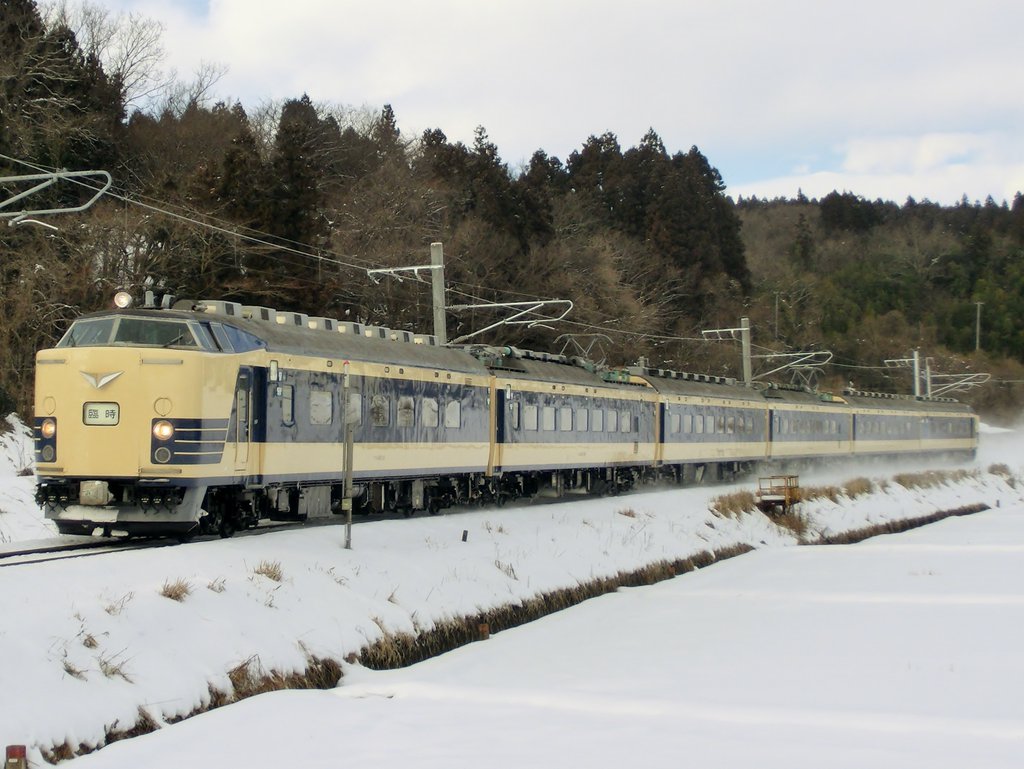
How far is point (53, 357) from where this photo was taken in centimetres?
1584

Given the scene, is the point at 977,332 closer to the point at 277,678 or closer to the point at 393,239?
the point at 393,239

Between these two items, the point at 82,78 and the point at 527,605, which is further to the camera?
the point at 82,78

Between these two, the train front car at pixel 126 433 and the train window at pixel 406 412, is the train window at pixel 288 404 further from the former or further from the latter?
the train window at pixel 406 412

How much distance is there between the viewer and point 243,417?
1686 cm

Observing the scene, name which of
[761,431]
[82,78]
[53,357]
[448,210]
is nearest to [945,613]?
[53,357]

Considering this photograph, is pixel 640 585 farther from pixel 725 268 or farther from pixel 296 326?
pixel 725 268

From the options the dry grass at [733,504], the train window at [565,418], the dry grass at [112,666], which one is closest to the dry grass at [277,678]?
the dry grass at [112,666]

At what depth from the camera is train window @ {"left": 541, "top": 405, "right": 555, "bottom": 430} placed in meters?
29.1

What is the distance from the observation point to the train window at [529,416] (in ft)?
92.2

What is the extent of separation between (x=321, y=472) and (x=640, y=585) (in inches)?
285

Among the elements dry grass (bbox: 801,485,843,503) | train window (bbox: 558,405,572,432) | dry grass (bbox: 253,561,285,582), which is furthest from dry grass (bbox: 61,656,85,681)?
dry grass (bbox: 801,485,843,503)

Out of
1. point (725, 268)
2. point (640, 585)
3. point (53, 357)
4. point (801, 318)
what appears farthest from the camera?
point (801, 318)

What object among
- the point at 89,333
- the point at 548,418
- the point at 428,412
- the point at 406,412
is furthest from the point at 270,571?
the point at 548,418

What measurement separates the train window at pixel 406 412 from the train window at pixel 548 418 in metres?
6.99
